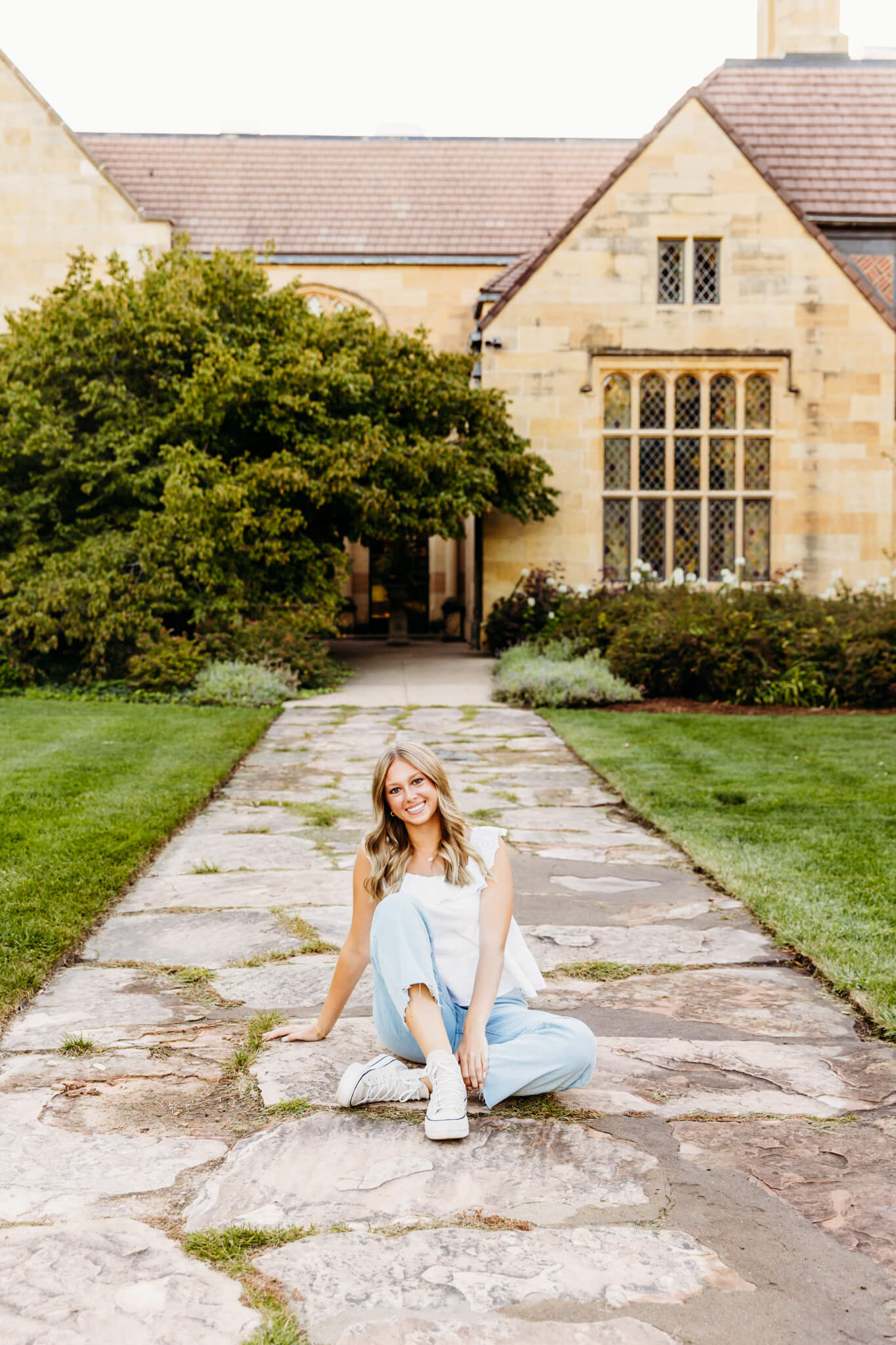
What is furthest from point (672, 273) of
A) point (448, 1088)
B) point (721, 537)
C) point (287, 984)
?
point (448, 1088)

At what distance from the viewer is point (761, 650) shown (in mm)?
13016

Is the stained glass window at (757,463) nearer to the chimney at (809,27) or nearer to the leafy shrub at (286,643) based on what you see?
the leafy shrub at (286,643)

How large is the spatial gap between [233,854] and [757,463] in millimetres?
13786

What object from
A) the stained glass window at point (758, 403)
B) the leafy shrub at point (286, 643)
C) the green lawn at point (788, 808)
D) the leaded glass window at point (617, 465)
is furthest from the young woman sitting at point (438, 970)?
the stained glass window at point (758, 403)

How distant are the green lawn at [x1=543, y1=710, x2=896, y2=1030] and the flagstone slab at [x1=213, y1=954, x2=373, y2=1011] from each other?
180 cm

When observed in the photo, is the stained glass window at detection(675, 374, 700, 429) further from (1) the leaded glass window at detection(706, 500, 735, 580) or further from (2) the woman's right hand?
(2) the woman's right hand

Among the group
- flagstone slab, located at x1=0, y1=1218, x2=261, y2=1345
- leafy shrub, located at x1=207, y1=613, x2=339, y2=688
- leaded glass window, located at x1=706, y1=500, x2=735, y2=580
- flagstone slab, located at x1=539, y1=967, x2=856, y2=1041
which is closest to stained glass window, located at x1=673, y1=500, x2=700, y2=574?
leaded glass window, located at x1=706, y1=500, x2=735, y2=580

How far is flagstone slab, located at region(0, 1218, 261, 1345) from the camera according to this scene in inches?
89.2

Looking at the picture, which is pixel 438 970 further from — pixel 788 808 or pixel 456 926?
pixel 788 808

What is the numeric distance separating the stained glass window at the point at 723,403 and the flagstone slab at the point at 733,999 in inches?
584

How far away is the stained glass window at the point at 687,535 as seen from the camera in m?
18.2

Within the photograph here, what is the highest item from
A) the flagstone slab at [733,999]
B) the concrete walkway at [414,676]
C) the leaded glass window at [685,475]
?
the leaded glass window at [685,475]

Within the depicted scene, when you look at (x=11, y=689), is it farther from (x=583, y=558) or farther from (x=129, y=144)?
(x=129, y=144)

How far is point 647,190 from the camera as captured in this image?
1766 centimetres
